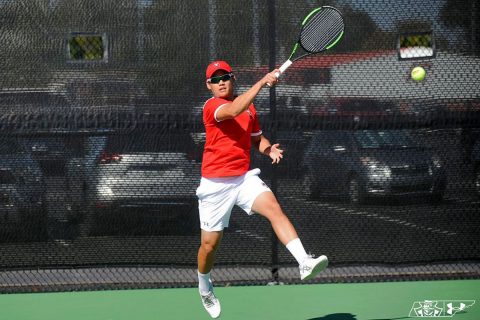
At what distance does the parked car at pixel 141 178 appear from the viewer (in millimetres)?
7047

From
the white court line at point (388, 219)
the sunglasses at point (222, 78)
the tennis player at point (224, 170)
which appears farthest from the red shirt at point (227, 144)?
the white court line at point (388, 219)

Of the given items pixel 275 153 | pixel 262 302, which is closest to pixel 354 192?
pixel 262 302

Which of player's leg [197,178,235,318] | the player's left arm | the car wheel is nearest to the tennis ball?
the car wheel

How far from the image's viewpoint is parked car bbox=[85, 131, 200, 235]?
705 cm

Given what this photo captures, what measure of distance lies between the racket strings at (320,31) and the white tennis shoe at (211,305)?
1764 millimetres

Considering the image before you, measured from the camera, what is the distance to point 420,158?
284 inches

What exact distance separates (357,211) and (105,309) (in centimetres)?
214

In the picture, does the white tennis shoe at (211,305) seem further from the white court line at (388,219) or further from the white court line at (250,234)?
the white court line at (388,219)

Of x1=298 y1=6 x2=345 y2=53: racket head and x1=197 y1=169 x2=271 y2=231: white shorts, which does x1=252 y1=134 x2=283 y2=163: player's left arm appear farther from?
x1=298 y1=6 x2=345 y2=53: racket head

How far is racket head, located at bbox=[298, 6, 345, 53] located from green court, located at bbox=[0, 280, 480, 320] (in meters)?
1.84

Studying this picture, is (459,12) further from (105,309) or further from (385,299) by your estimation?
(105,309)

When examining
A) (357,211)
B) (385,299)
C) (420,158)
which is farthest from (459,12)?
(385,299)

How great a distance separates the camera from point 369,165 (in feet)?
23.9

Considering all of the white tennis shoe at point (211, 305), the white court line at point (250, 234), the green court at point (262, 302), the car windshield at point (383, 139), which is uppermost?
the car windshield at point (383, 139)
